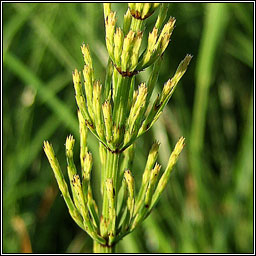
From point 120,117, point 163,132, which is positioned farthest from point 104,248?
point 163,132

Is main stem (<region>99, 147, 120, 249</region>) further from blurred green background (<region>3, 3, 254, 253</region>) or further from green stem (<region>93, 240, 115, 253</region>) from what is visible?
blurred green background (<region>3, 3, 254, 253</region>)

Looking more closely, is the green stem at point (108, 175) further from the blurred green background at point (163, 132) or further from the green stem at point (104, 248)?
the blurred green background at point (163, 132)

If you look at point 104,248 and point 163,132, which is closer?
point 104,248

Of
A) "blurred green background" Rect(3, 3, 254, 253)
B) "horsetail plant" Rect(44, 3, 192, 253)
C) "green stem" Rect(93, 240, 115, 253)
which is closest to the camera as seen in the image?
"horsetail plant" Rect(44, 3, 192, 253)

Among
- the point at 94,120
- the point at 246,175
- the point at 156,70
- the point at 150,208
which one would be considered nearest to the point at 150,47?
the point at 156,70

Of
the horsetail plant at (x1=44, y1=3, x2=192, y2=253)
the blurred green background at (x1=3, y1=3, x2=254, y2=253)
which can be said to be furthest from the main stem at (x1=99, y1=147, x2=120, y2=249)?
the blurred green background at (x1=3, y1=3, x2=254, y2=253)

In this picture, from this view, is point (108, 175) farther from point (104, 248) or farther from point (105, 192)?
point (104, 248)
